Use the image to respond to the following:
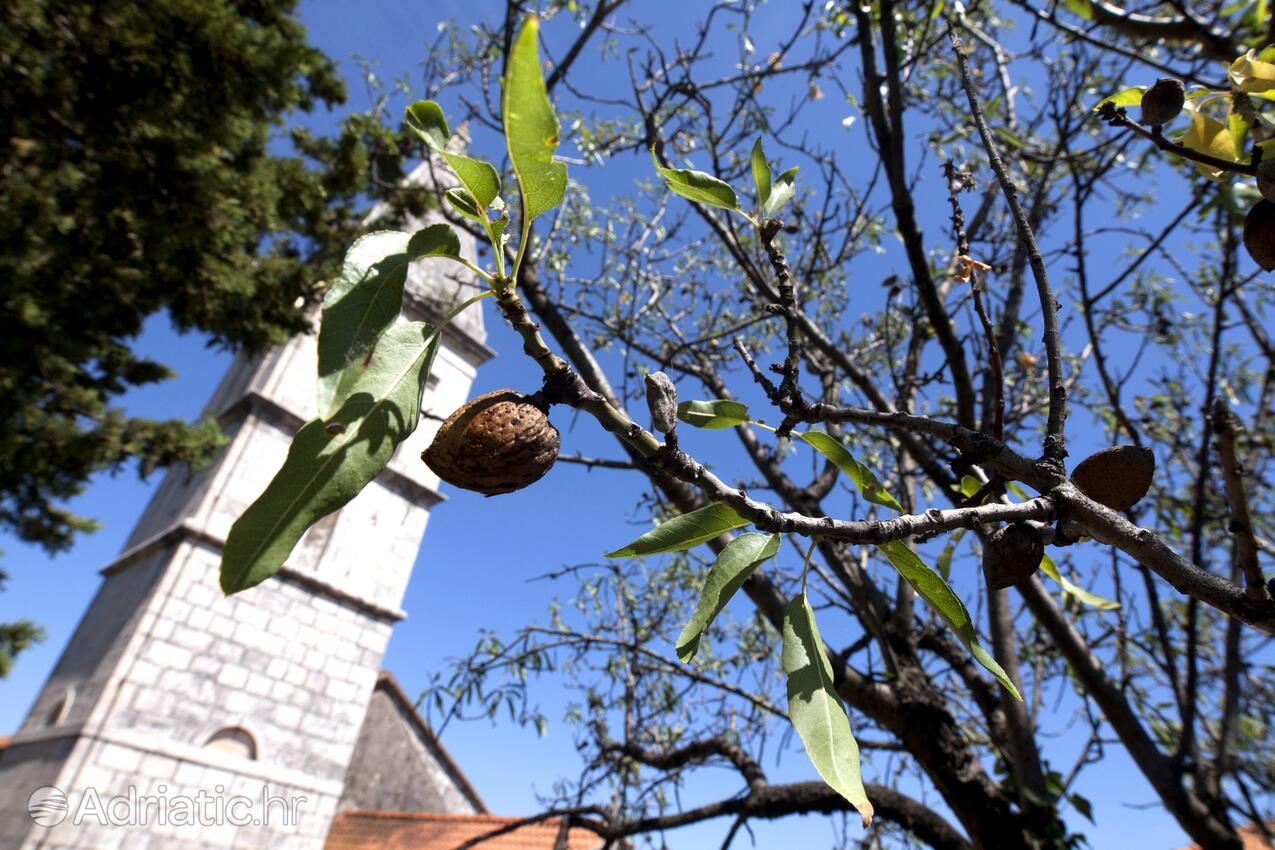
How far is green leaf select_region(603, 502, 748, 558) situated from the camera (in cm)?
97

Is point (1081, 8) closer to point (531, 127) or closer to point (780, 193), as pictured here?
point (780, 193)

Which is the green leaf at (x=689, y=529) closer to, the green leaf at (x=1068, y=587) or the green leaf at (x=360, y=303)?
the green leaf at (x=360, y=303)

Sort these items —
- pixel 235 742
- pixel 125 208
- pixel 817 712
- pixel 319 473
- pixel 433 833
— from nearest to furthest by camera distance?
pixel 319 473 → pixel 817 712 → pixel 125 208 → pixel 235 742 → pixel 433 833

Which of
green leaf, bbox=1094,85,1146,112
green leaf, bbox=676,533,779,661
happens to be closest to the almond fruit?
green leaf, bbox=1094,85,1146,112

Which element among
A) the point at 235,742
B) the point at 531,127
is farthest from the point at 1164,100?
the point at 235,742

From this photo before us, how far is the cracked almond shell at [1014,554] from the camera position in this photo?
907mm

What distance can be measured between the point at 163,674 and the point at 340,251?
6.35 m

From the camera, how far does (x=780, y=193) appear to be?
132 centimetres

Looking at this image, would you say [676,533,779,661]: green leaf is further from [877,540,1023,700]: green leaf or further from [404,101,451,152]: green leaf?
[404,101,451,152]: green leaf

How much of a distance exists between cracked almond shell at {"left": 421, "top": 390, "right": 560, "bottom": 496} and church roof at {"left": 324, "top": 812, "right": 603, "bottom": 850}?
11.1 meters

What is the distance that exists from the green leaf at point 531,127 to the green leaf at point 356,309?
0.17 meters

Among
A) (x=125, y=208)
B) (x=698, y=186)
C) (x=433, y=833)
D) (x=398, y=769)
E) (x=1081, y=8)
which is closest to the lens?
(x=698, y=186)

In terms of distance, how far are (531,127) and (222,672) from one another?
12.1 metres

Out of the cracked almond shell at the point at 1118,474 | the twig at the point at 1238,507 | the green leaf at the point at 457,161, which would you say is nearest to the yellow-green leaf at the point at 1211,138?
the twig at the point at 1238,507
